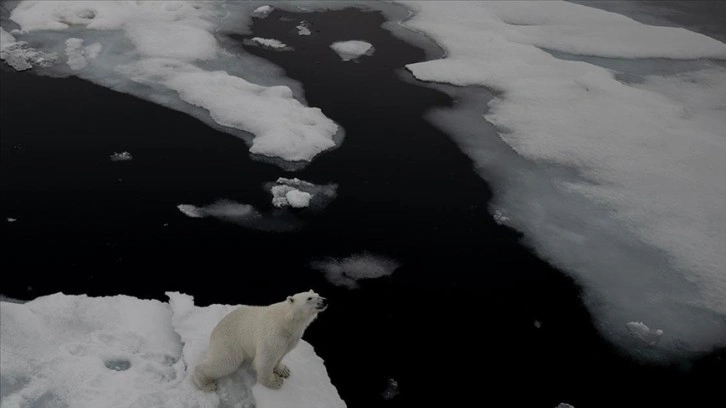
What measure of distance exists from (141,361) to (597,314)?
4.07 metres

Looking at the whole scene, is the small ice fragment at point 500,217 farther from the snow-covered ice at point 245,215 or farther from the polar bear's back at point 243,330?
the polar bear's back at point 243,330

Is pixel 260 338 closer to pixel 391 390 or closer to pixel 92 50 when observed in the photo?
pixel 391 390

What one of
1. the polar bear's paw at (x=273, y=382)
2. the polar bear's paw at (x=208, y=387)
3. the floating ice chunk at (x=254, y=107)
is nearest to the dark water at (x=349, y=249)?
the floating ice chunk at (x=254, y=107)

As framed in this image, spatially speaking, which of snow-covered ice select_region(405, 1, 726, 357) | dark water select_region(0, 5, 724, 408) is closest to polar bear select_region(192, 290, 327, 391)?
dark water select_region(0, 5, 724, 408)

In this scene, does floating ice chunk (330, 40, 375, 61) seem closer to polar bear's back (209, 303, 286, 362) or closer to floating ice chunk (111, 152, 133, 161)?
floating ice chunk (111, 152, 133, 161)

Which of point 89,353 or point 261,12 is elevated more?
point 261,12

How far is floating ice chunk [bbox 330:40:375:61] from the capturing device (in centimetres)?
1057

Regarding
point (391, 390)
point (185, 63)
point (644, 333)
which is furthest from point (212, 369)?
point (185, 63)

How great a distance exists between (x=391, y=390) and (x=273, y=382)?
101 cm

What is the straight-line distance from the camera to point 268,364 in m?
4.05

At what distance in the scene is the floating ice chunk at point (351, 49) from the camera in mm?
10570

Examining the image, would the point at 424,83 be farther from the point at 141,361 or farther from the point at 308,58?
the point at 141,361

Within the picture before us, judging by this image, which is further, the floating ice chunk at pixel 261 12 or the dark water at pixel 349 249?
the floating ice chunk at pixel 261 12

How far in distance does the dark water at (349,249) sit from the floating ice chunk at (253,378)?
198 millimetres
